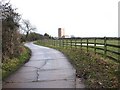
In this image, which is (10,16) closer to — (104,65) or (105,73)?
(104,65)

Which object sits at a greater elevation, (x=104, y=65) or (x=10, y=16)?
(x=10, y=16)

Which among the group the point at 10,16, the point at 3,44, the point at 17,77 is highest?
the point at 10,16

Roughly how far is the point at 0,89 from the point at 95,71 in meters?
3.65

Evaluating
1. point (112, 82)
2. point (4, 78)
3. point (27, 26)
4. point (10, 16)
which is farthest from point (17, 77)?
point (27, 26)

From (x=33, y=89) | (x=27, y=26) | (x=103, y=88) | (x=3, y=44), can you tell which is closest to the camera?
(x=103, y=88)

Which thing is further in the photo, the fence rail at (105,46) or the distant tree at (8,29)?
the distant tree at (8,29)

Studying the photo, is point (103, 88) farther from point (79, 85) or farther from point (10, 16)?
point (10, 16)

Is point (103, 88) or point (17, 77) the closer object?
point (103, 88)

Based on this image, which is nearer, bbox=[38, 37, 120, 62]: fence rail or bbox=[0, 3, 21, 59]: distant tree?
bbox=[38, 37, 120, 62]: fence rail

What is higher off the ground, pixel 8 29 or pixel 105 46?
pixel 8 29

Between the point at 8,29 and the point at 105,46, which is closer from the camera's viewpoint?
the point at 105,46

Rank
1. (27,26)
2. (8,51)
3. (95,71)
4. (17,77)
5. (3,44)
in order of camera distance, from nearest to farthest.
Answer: (95,71), (17,77), (3,44), (8,51), (27,26)

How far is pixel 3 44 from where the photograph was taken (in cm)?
1606

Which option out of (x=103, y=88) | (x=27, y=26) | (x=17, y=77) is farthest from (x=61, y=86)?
(x=27, y=26)
